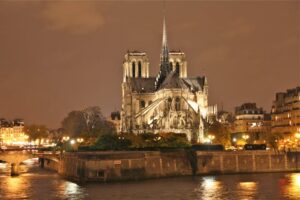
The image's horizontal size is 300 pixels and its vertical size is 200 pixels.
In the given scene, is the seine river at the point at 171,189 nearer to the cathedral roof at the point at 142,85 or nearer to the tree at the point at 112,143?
the tree at the point at 112,143

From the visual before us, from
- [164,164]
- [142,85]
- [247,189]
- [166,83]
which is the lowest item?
[247,189]

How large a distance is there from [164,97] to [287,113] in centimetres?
2047

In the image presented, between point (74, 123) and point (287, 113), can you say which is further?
point (74, 123)

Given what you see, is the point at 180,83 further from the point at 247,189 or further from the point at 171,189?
the point at 247,189

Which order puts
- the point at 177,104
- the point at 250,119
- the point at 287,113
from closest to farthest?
1. the point at 287,113
2. the point at 177,104
3. the point at 250,119

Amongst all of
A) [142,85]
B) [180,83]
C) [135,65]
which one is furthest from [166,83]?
[135,65]

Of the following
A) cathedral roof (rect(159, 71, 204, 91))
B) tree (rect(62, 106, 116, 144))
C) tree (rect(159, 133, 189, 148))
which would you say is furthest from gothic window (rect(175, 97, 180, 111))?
tree (rect(159, 133, 189, 148))

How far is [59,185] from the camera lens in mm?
59594

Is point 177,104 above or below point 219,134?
above

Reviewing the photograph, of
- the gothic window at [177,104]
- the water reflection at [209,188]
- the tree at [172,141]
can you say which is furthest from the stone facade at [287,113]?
the water reflection at [209,188]

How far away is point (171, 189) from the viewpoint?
2119 inches

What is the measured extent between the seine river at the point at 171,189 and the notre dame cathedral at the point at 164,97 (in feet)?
139

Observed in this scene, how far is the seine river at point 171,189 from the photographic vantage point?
163 ft

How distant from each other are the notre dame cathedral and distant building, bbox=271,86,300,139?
11.8 meters
